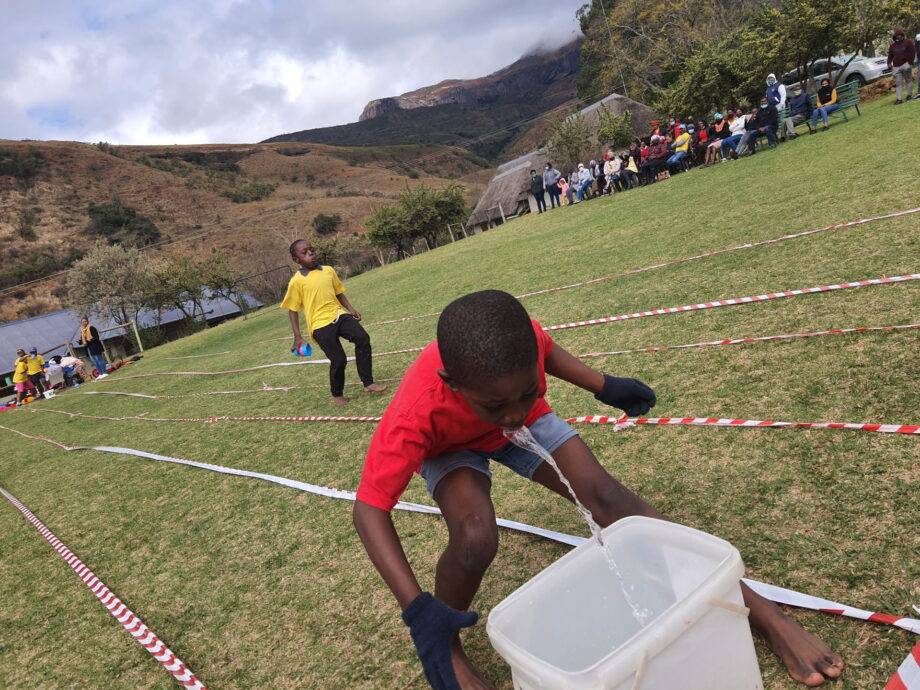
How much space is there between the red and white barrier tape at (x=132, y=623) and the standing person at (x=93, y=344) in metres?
15.4

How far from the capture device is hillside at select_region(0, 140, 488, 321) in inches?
2719

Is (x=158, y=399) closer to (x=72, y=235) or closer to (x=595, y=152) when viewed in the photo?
(x=595, y=152)

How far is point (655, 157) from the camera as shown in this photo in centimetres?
1914

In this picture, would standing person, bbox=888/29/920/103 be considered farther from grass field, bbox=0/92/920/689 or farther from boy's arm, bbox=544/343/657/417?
boy's arm, bbox=544/343/657/417

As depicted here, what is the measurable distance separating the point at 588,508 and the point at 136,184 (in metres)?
103

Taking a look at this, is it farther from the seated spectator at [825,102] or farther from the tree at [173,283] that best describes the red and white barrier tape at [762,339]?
the tree at [173,283]

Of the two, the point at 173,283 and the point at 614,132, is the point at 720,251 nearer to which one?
the point at 614,132

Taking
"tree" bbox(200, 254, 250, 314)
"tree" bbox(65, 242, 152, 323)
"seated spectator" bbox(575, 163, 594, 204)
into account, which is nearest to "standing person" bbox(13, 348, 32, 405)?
"tree" bbox(200, 254, 250, 314)

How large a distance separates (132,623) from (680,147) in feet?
64.1

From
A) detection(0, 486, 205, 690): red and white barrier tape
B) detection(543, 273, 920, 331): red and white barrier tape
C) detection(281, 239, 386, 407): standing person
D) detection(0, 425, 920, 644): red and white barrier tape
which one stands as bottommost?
detection(0, 486, 205, 690): red and white barrier tape

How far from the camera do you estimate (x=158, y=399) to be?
11961 millimetres

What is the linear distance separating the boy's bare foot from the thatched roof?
3419 centimetres

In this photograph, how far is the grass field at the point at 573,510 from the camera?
234 cm

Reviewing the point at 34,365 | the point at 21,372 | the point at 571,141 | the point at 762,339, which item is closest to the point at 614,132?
the point at 571,141
